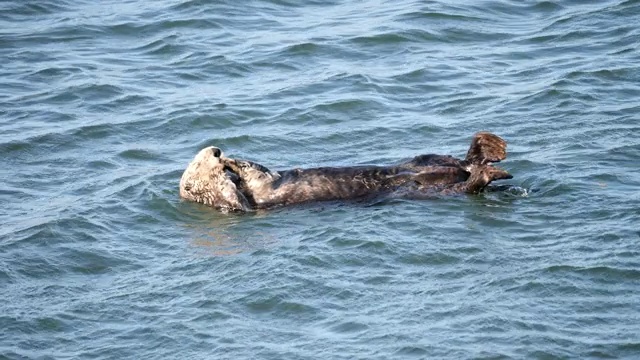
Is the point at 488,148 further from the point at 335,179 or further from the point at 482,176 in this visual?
the point at 335,179

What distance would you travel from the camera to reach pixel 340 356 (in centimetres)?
670

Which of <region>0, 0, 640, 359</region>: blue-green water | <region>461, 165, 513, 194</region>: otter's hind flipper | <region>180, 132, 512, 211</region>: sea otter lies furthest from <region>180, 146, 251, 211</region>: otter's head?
<region>461, 165, 513, 194</region>: otter's hind flipper

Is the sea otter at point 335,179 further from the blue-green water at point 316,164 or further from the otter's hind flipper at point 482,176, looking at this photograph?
the blue-green water at point 316,164

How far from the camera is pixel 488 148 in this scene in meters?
8.85

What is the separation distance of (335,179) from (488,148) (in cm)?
127

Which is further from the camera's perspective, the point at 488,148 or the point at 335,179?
the point at 335,179

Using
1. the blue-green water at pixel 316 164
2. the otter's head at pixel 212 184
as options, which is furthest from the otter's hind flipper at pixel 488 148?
the otter's head at pixel 212 184

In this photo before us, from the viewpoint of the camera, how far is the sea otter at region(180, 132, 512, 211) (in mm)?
8906

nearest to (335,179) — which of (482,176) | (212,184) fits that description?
(212,184)

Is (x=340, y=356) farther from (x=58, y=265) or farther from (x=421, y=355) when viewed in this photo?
(x=58, y=265)

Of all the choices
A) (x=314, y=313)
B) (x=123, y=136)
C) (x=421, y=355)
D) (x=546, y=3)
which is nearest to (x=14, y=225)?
(x=123, y=136)

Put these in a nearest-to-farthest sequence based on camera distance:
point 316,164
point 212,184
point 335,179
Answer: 1. point 335,179
2. point 212,184
3. point 316,164

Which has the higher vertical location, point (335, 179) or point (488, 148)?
point (488, 148)

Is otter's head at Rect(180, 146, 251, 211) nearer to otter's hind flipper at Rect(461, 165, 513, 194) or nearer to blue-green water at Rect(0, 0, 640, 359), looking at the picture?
blue-green water at Rect(0, 0, 640, 359)
